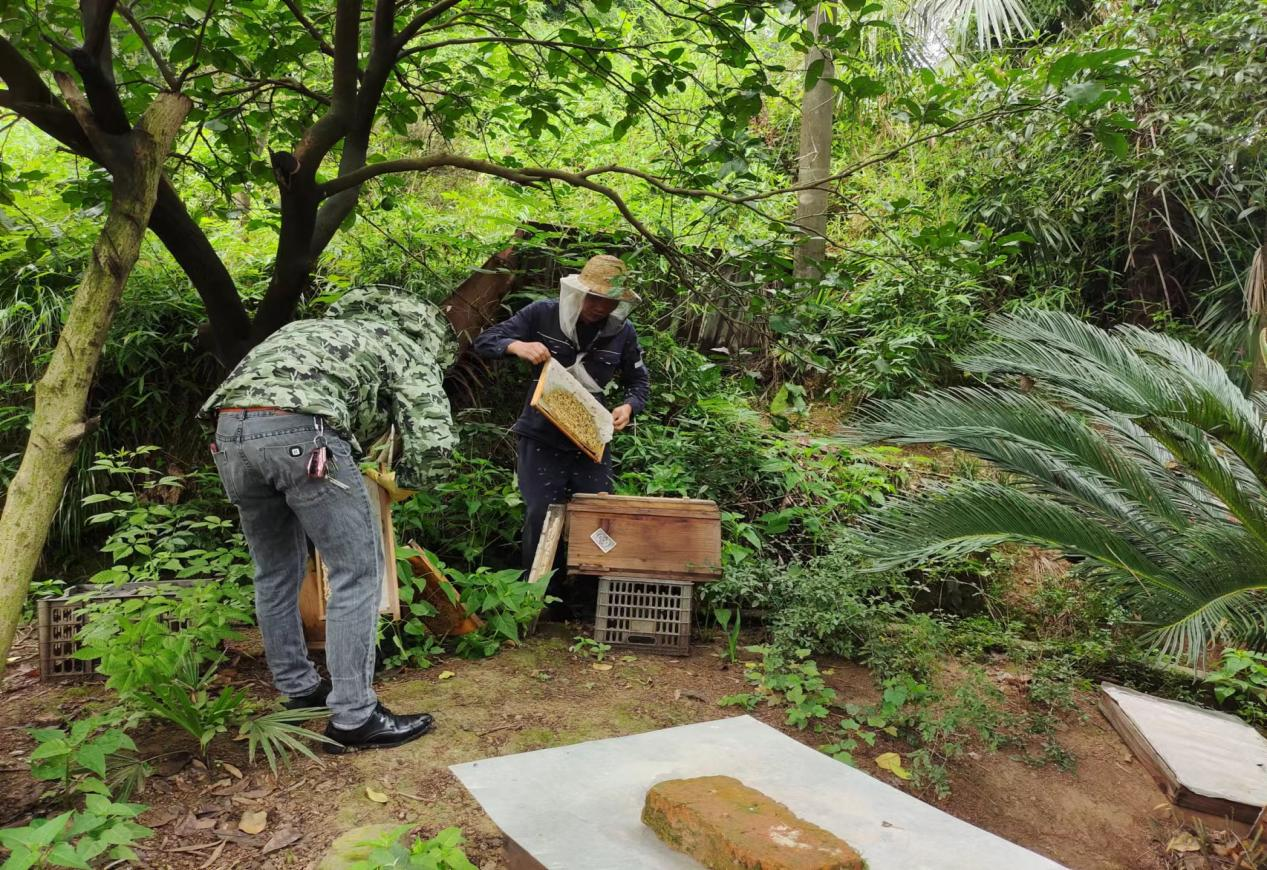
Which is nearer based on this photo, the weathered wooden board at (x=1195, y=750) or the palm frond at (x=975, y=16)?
the weathered wooden board at (x=1195, y=750)

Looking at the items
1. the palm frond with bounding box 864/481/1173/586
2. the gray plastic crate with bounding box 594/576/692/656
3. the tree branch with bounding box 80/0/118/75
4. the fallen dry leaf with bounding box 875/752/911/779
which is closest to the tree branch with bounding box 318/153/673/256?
the tree branch with bounding box 80/0/118/75

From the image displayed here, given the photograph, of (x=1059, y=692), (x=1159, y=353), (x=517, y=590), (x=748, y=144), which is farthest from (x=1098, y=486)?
(x=517, y=590)

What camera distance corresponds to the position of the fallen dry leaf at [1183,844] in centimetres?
318

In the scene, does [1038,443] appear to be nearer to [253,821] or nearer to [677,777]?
[677,777]

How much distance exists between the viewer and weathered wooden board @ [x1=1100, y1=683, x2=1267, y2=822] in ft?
10.7

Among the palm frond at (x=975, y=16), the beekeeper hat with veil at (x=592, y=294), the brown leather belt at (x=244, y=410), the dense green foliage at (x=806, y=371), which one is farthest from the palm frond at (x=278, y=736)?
the palm frond at (x=975, y=16)

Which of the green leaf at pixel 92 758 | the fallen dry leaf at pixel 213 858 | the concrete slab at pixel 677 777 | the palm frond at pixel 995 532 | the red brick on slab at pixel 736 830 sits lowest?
the fallen dry leaf at pixel 213 858

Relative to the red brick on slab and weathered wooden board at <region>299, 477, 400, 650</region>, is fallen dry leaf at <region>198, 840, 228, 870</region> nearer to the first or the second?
weathered wooden board at <region>299, 477, 400, 650</region>

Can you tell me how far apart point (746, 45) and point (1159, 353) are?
7.72 ft

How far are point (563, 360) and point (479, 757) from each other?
221cm

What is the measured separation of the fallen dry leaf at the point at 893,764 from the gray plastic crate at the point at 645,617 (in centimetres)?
124

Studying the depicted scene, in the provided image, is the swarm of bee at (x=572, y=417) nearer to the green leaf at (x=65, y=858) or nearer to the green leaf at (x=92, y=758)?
the green leaf at (x=92, y=758)

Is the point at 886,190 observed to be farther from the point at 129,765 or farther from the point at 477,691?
the point at 129,765

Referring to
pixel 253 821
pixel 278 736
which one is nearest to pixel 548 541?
pixel 278 736
